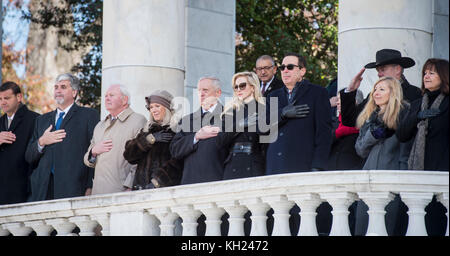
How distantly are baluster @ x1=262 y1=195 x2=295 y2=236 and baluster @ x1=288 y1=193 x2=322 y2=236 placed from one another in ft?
0.51

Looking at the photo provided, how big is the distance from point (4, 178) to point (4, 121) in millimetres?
1154

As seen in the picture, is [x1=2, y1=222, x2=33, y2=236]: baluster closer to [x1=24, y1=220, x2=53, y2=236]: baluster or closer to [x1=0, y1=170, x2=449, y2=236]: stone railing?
[x1=0, y1=170, x2=449, y2=236]: stone railing

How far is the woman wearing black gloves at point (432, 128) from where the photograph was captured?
12312 mm

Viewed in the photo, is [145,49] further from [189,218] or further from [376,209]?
[376,209]

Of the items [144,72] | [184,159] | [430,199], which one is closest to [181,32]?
[144,72]

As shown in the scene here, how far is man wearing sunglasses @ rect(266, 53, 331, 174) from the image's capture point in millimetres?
13688

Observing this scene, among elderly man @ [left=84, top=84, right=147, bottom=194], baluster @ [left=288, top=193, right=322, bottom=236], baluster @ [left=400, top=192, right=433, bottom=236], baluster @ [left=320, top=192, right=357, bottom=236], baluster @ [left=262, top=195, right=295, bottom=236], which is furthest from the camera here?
elderly man @ [left=84, top=84, right=147, bottom=194]

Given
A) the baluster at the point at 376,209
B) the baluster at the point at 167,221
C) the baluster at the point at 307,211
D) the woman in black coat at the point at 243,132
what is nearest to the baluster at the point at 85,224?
the baluster at the point at 167,221

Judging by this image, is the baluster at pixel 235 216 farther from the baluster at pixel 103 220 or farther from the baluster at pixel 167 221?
the baluster at pixel 103 220

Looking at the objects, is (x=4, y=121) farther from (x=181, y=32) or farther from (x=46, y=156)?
(x=181, y=32)

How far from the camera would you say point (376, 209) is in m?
11.6

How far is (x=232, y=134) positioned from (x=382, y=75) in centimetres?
233

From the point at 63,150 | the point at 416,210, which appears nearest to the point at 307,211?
the point at 416,210

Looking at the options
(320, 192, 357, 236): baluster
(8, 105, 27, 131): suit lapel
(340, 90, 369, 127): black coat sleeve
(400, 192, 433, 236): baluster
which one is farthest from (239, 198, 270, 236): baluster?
(8, 105, 27, 131): suit lapel
